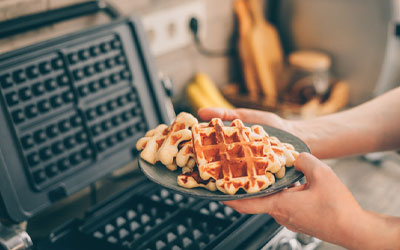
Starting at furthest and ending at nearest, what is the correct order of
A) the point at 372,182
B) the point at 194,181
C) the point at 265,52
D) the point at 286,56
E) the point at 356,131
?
the point at 286,56
the point at 265,52
the point at 372,182
the point at 356,131
the point at 194,181

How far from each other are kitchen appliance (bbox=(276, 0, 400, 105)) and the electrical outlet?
1.55ft

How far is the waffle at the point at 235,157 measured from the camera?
2.13 feet

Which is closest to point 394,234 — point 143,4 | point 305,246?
point 305,246

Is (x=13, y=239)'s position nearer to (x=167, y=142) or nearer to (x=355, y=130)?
(x=167, y=142)

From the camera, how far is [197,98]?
144 cm

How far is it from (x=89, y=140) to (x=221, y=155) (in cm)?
35

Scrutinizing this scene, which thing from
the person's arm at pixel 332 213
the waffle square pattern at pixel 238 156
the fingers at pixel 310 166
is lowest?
the person's arm at pixel 332 213

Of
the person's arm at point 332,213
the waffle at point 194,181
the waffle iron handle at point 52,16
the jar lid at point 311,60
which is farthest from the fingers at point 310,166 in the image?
the jar lid at point 311,60

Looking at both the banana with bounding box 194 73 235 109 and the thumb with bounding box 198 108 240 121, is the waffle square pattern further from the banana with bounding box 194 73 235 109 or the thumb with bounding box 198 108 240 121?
the banana with bounding box 194 73 235 109

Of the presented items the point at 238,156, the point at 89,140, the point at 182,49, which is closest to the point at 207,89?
the point at 182,49

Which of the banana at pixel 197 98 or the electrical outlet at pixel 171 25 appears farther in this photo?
the banana at pixel 197 98

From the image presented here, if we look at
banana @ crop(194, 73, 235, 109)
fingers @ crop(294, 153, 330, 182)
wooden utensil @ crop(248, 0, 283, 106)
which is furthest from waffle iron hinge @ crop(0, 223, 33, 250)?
wooden utensil @ crop(248, 0, 283, 106)

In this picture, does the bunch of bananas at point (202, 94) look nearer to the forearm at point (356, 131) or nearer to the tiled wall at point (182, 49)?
the tiled wall at point (182, 49)

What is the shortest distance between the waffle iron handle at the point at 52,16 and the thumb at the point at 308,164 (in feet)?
2.17
